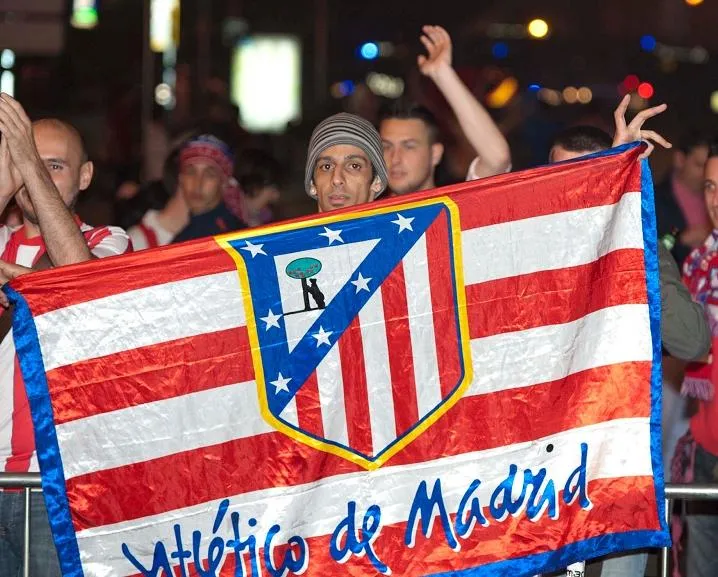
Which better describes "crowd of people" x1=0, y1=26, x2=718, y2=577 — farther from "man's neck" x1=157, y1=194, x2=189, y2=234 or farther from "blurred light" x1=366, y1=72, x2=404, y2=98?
"blurred light" x1=366, y1=72, x2=404, y2=98

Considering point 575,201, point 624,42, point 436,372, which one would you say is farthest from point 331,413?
point 624,42

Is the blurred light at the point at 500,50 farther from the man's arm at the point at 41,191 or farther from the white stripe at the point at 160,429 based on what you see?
the white stripe at the point at 160,429

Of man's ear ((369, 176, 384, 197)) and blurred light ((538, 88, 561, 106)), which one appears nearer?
man's ear ((369, 176, 384, 197))

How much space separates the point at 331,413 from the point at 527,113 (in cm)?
1550

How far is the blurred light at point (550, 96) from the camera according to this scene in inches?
932

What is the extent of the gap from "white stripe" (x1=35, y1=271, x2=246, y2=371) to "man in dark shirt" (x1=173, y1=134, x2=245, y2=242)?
135 inches

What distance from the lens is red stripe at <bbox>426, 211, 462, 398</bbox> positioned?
4.99m

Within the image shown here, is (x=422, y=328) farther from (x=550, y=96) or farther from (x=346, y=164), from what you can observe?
(x=550, y=96)

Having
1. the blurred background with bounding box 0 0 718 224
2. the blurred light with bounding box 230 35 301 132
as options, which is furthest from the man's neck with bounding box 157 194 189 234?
the blurred light with bounding box 230 35 301 132

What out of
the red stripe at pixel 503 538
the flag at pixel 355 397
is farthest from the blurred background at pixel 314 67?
the red stripe at pixel 503 538

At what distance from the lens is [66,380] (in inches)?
193

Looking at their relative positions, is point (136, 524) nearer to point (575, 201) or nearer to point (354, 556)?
point (354, 556)

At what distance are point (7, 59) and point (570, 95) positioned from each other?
1270cm

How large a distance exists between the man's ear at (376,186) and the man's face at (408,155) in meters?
0.91
